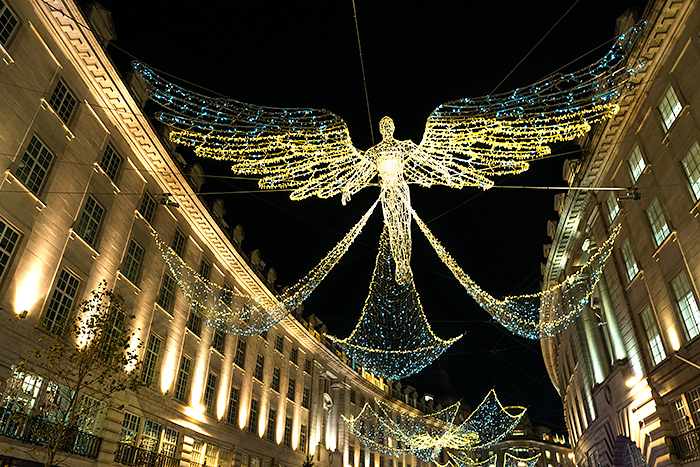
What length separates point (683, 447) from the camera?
16375mm

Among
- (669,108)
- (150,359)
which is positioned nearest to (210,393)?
(150,359)

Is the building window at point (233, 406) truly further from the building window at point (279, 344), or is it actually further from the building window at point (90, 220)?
the building window at point (90, 220)

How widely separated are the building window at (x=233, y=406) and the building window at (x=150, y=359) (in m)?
7.06

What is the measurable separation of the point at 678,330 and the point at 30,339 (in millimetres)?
21250

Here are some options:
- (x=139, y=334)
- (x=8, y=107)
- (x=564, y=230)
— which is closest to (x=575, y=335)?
(x=564, y=230)

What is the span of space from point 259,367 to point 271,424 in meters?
3.88

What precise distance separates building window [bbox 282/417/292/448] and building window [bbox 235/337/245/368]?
6.94m

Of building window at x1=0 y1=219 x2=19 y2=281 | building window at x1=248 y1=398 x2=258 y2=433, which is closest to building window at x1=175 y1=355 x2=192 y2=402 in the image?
building window at x1=248 y1=398 x2=258 y2=433

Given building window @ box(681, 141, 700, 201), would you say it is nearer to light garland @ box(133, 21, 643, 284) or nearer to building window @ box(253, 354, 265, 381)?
light garland @ box(133, 21, 643, 284)

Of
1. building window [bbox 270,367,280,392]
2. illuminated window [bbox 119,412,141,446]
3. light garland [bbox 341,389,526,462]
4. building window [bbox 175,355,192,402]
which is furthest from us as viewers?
light garland [bbox 341,389,526,462]

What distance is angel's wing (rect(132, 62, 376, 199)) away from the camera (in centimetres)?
1257

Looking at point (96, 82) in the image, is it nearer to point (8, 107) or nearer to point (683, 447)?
point (8, 107)

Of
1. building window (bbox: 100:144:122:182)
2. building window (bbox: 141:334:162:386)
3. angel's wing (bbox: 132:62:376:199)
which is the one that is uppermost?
building window (bbox: 100:144:122:182)

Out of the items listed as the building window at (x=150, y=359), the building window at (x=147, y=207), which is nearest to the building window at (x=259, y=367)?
the building window at (x=150, y=359)
